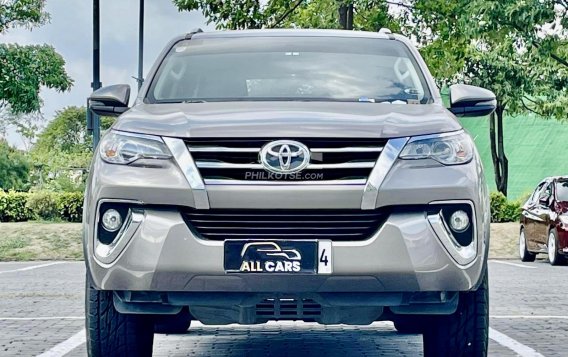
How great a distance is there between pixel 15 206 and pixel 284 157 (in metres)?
23.4

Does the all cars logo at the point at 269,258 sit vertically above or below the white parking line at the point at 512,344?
above

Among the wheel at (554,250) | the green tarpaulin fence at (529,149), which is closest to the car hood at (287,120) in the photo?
the wheel at (554,250)

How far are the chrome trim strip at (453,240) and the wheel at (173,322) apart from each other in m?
1.29

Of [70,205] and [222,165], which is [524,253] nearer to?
[70,205]

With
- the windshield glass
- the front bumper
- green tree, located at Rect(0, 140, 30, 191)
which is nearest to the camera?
the front bumper

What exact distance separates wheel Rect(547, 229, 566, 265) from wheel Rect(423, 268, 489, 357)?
13.3 metres

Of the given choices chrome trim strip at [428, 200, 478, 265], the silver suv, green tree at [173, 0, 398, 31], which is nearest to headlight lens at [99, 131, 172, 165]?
the silver suv

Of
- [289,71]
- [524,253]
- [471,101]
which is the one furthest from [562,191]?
[289,71]

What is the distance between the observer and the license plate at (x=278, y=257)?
5.13m

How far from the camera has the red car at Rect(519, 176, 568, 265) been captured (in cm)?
1862

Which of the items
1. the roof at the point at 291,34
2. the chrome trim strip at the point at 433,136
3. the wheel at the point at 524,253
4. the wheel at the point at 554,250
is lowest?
the wheel at the point at 524,253

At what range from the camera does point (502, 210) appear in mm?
29844

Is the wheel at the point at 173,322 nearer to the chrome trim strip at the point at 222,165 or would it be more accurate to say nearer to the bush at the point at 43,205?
the chrome trim strip at the point at 222,165

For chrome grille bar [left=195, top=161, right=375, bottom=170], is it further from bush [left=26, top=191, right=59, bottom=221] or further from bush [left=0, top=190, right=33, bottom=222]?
bush [left=0, top=190, right=33, bottom=222]
